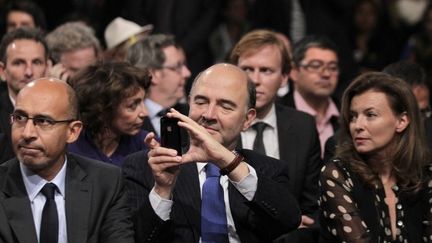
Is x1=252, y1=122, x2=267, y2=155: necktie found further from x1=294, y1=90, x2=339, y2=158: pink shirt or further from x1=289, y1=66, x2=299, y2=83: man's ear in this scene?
x1=289, y1=66, x2=299, y2=83: man's ear

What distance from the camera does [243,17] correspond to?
9.72 m

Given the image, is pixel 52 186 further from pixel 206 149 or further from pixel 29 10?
pixel 29 10

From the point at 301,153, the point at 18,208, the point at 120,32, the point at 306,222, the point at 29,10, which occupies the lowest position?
the point at 306,222

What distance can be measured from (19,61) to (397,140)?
2.49 meters

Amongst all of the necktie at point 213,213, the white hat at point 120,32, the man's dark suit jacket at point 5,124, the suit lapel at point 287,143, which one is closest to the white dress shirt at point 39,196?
the necktie at point 213,213

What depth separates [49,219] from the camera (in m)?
4.38

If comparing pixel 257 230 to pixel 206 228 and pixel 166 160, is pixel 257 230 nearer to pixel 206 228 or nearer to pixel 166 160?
pixel 206 228

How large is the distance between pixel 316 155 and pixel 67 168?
1.94 m

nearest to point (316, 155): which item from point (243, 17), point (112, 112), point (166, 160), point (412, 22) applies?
point (112, 112)

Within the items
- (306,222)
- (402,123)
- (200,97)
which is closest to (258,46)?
(306,222)

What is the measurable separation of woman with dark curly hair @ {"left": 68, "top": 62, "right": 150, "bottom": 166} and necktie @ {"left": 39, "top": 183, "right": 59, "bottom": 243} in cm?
102

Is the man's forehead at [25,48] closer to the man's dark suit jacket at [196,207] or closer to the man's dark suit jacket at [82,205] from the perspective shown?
the man's dark suit jacket at [196,207]

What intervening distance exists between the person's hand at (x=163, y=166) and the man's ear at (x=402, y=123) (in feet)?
4.52

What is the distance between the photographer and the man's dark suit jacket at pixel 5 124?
211 inches
